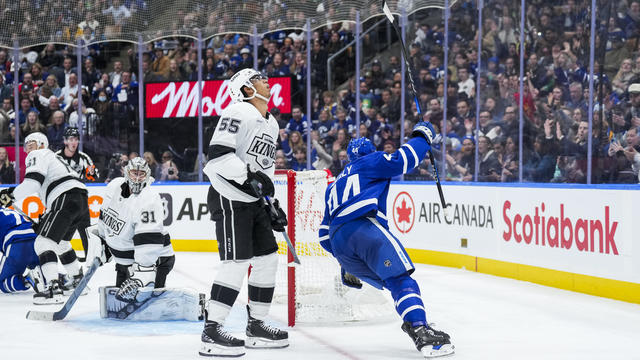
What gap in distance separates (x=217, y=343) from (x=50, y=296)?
7.65 feet


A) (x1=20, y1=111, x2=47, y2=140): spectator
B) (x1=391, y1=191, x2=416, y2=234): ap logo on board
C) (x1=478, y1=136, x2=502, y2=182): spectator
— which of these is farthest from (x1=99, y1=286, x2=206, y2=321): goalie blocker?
(x1=20, y1=111, x2=47, y2=140): spectator

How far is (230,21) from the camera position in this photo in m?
10.6

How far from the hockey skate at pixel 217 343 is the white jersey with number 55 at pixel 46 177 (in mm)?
2555

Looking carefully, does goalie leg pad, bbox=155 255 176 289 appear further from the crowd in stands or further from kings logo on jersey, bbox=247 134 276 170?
the crowd in stands

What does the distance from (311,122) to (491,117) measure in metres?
2.54

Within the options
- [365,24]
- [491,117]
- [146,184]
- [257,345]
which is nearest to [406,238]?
[491,117]

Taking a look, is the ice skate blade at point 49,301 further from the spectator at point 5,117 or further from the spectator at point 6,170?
the spectator at point 5,117

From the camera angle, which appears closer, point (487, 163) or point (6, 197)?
Answer: point (6, 197)

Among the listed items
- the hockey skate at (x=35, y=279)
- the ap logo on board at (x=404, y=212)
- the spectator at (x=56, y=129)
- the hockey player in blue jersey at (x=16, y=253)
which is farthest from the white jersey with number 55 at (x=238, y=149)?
the spectator at (x=56, y=129)

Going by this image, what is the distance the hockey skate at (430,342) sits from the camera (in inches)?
146

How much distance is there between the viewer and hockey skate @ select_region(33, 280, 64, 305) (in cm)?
561

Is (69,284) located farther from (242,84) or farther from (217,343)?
(242,84)

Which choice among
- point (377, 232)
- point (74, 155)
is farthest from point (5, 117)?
point (377, 232)

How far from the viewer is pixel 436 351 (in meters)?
3.74
